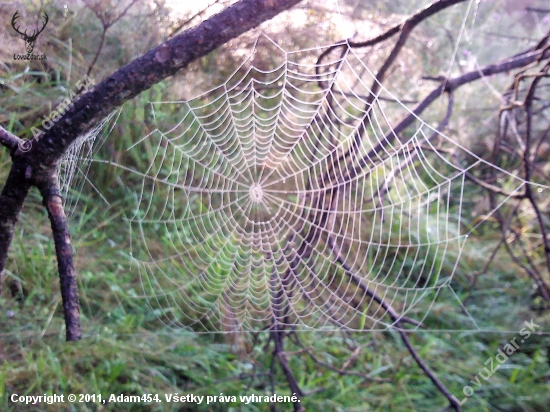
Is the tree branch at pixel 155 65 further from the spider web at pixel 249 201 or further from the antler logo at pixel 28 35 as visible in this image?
the spider web at pixel 249 201

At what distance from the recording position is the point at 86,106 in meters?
0.73

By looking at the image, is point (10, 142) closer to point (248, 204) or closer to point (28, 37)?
point (28, 37)

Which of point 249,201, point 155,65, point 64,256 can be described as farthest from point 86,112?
point 249,201

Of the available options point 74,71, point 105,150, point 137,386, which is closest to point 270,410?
point 137,386

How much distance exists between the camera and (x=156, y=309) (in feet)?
4.45

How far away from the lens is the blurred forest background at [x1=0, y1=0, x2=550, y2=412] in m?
1.08

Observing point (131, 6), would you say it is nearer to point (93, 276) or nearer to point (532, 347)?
point (93, 276)

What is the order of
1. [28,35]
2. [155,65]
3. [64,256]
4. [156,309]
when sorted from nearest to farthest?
[155,65]
[64,256]
[28,35]
[156,309]

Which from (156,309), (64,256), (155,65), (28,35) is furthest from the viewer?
(156,309)

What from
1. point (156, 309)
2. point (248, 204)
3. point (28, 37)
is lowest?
point (156, 309)
